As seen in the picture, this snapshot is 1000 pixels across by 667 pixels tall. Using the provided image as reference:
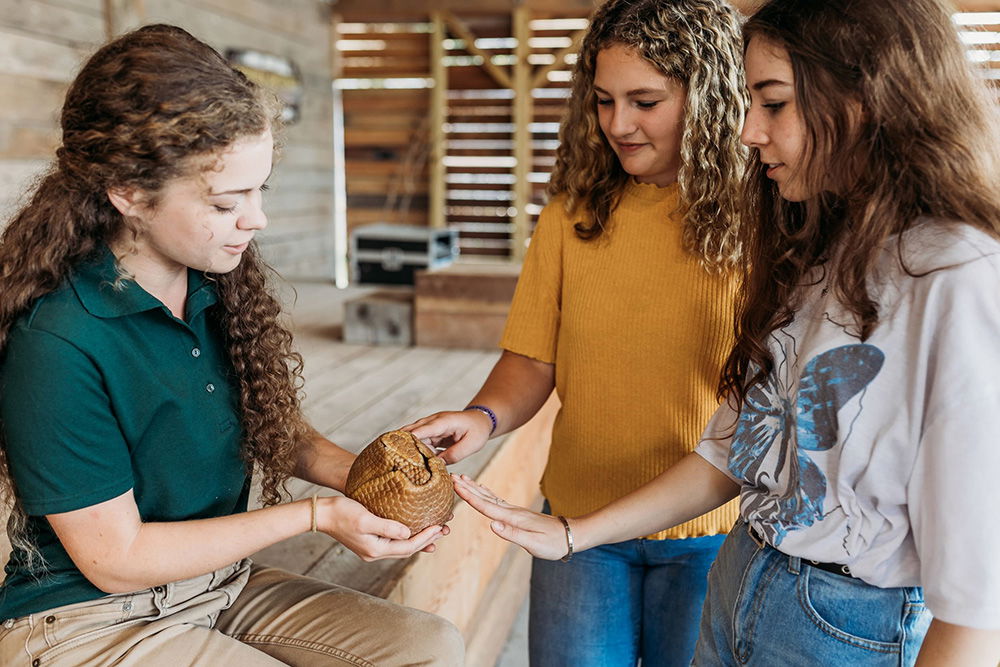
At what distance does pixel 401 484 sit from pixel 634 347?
1.62 feet

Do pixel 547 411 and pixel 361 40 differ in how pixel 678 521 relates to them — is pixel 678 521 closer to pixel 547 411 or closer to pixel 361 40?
pixel 547 411

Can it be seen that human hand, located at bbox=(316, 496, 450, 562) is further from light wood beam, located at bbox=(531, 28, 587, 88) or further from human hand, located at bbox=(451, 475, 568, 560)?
light wood beam, located at bbox=(531, 28, 587, 88)

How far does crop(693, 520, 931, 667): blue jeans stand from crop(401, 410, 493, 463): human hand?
21.4 inches

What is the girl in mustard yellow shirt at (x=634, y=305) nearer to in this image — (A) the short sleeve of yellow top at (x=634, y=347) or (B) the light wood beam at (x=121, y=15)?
(A) the short sleeve of yellow top at (x=634, y=347)

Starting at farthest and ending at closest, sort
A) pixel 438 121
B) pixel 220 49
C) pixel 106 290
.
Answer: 1. pixel 438 121
2. pixel 220 49
3. pixel 106 290

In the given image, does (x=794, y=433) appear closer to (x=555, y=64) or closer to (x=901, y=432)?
(x=901, y=432)

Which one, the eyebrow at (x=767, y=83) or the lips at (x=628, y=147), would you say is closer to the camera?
the eyebrow at (x=767, y=83)

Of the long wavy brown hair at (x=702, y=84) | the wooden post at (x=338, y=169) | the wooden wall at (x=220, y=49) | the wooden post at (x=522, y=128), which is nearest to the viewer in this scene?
the long wavy brown hair at (x=702, y=84)

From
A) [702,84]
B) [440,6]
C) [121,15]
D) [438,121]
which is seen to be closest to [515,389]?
[702,84]

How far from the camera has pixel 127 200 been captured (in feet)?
3.70

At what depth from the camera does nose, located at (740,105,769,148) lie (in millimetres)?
1080

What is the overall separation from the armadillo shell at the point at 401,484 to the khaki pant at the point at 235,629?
0.55ft

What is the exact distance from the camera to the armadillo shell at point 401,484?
4.16 feet

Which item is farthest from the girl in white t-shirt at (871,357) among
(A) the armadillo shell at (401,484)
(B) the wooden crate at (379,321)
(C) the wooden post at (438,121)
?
(C) the wooden post at (438,121)
